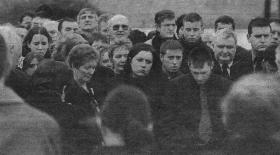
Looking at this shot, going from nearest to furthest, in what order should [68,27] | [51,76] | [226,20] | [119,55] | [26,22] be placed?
[51,76], [119,55], [226,20], [68,27], [26,22]

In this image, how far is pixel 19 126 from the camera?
1.98m

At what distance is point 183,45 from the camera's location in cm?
237

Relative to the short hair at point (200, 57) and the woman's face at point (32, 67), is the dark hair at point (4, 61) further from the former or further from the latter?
the short hair at point (200, 57)

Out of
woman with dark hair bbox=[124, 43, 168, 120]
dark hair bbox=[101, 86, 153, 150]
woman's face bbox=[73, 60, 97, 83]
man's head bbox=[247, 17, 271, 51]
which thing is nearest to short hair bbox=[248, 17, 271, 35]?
man's head bbox=[247, 17, 271, 51]

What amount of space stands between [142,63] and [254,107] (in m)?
0.44

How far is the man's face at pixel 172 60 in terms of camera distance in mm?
2197

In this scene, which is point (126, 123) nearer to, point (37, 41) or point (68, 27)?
point (37, 41)

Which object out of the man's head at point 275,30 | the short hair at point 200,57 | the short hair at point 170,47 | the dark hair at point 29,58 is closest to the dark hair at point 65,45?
the dark hair at point 29,58

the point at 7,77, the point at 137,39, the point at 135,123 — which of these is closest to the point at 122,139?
the point at 135,123

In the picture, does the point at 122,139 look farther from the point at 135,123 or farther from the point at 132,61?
the point at 132,61

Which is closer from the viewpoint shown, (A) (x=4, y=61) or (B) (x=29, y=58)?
(A) (x=4, y=61)

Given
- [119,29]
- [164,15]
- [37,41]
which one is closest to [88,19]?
[119,29]

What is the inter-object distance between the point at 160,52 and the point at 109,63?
0.72 feet

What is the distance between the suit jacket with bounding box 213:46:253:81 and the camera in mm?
2180
